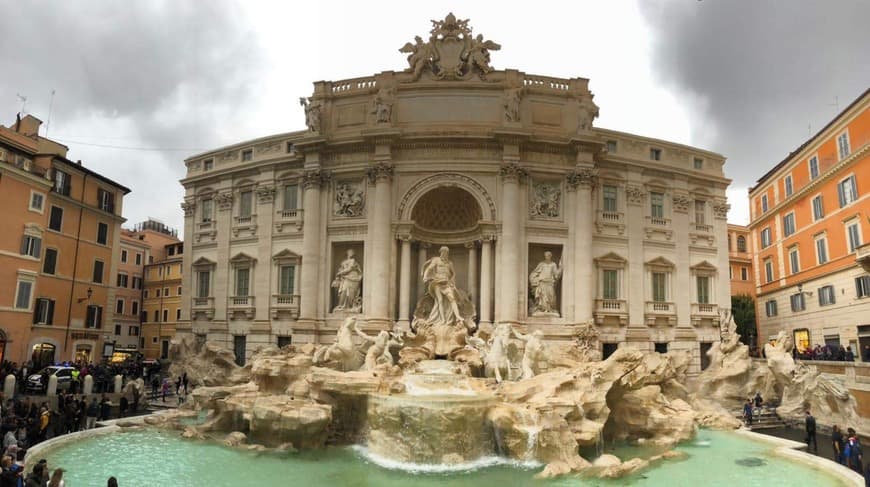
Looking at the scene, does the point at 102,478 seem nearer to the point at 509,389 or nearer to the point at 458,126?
the point at 509,389

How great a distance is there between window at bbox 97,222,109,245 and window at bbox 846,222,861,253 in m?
40.0

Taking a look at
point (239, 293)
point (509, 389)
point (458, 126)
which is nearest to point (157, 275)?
point (239, 293)

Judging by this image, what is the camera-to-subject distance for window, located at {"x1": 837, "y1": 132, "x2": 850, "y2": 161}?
27.9 m

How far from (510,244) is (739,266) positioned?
33.0m

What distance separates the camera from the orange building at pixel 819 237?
26.8 metres

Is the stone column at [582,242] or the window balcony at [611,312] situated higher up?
the stone column at [582,242]

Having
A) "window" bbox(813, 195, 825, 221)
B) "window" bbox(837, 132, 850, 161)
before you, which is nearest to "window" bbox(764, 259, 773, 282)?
"window" bbox(813, 195, 825, 221)

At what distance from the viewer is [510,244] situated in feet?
81.6

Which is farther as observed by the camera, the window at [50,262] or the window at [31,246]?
the window at [50,262]

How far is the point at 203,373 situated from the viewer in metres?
25.3

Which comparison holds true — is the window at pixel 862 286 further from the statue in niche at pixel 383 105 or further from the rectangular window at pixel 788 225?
the statue in niche at pixel 383 105

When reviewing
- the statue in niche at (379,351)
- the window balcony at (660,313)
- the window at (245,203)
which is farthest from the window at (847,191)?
the window at (245,203)

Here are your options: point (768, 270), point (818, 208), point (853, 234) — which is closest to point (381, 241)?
point (853, 234)

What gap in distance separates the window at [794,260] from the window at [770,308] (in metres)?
3.56
